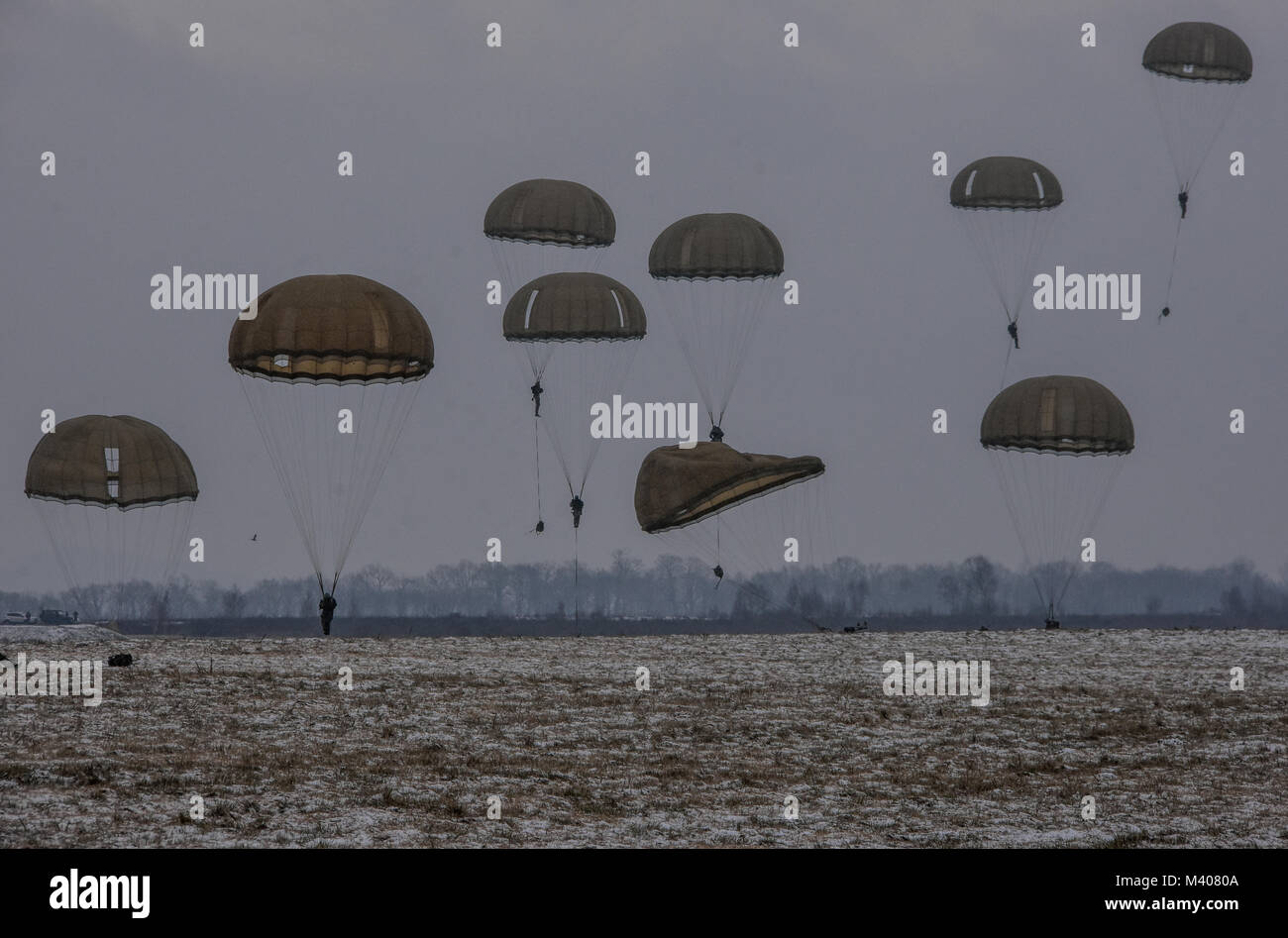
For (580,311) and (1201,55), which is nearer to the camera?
(580,311)

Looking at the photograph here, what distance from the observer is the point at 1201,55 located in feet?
183

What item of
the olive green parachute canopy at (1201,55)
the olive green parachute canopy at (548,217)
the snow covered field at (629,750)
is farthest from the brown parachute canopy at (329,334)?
the olive green parachute canopy at (1201,55)

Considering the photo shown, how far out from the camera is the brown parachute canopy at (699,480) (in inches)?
1981

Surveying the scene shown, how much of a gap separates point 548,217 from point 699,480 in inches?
475

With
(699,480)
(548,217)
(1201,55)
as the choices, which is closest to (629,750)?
(699,480)

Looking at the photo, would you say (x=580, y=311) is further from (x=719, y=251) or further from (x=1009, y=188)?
(x=1009, y=188)

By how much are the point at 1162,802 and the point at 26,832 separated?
17.6 meters

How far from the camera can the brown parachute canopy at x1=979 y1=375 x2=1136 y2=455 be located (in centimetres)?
5278

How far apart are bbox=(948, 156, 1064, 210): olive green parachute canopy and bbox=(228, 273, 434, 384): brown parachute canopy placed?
23725mm

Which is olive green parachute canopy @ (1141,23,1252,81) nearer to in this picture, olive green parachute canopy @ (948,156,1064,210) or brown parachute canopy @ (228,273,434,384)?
olive green parachute canopy @ (948,156,1064,210)

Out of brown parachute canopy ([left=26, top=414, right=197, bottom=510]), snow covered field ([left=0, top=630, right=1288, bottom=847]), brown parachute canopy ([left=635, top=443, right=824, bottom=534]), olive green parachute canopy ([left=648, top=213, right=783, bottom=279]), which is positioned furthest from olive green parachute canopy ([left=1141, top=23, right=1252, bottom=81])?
brown parachute canopy ([left=26, top=414, right=197, bottom=510])

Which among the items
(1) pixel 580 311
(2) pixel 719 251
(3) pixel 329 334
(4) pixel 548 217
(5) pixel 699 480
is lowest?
(5) pixel 699 480

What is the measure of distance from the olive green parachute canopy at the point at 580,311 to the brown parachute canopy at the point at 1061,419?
1381 cm
